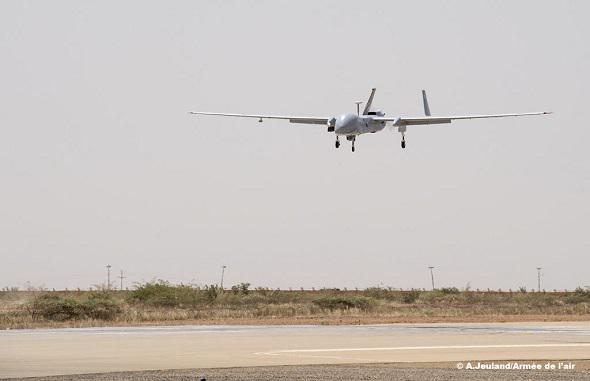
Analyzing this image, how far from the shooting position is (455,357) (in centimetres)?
4162

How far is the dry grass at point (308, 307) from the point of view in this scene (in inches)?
2753

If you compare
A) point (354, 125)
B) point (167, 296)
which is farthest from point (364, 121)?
point (167, 296)

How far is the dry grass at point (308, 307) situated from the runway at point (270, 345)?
802 cm

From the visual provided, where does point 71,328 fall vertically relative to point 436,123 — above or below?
below

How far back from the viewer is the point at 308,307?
296 feet

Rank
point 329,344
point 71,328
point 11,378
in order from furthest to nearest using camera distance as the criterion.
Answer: point 71,328, point 329,344, point 11,378

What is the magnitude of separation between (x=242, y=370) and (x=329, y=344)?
37.8 feet

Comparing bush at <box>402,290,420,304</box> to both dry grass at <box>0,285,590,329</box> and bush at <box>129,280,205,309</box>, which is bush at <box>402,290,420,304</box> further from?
bush at <box>129,280,205,309</box>

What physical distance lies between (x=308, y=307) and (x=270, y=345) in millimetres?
42386

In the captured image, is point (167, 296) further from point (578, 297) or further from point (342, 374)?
point (342, 374)

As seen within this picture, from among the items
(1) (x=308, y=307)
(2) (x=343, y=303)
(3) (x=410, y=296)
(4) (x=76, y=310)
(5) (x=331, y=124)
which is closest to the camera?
(4) (x=76, y=310)

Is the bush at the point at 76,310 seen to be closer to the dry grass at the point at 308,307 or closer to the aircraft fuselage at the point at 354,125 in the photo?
the dry grass at the point at 308,307

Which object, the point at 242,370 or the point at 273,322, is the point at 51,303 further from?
the point at 242,370

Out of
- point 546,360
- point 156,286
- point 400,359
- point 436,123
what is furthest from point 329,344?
point 156,286
